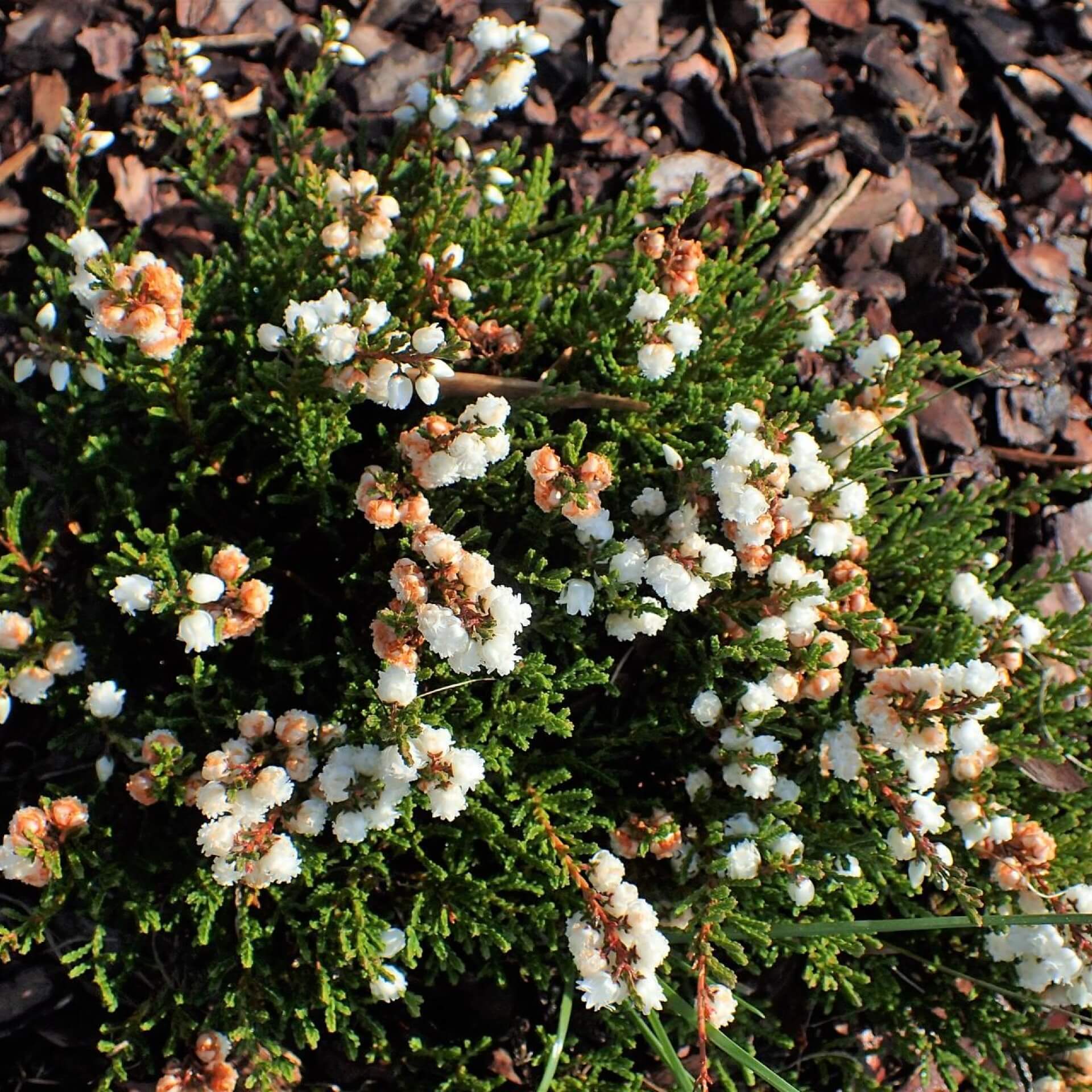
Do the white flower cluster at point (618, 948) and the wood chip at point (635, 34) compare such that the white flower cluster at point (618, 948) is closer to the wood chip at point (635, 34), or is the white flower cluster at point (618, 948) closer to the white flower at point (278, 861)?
the white flower at point (278, 861)

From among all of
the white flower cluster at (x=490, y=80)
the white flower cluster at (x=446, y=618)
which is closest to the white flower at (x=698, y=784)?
the white flower cluster at (x=446, y=618)

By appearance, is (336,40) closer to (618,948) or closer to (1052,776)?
(618,948)

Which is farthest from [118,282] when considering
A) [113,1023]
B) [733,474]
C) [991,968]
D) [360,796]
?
[991,968]

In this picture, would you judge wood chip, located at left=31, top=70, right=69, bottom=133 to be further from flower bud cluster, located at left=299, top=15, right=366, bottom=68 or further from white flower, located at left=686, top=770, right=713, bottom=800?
white flower, located at left=686, top=770, right=713, bottom=800

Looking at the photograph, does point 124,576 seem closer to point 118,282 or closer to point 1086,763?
point 118,282

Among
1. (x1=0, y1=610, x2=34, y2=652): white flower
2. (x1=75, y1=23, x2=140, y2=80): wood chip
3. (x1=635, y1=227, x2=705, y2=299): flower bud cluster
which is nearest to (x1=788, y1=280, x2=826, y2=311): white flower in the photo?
(x1=635, y1=227, x2=705, y2=299): flower bud cluster
